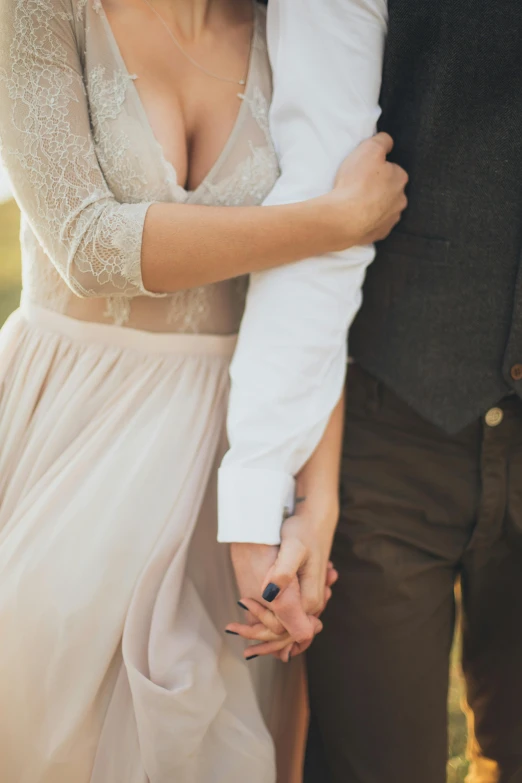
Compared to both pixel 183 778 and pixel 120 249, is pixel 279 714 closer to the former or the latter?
pixel 183 778

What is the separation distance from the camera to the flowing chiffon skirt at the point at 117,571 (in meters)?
1.22

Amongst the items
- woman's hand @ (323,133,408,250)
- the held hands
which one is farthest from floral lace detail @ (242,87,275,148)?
the held hands

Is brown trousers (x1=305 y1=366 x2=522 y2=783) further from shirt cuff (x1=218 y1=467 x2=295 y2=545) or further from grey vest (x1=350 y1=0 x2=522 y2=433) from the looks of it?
shirt cuff (x1=218 y1=467 x2=295 y2=545)

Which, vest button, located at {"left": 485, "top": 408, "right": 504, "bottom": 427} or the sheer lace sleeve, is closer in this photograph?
the sheer lace sleeve

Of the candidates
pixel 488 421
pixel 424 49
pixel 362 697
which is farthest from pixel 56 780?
pixel 424 49

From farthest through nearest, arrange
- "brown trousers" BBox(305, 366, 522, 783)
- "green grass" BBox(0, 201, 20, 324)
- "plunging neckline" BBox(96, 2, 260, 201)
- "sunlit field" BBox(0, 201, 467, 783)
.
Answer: "green grass" BBox(0, 201, 20, 324)
"sunlit field" BBox(0, 201, 467, 783)
"brown trousers" BBox(305, 366, 522, 783)
"plunging neckline" BBox(96, 2, 260, 201)

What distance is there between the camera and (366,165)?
4.35 ft

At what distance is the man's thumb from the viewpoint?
1.20m

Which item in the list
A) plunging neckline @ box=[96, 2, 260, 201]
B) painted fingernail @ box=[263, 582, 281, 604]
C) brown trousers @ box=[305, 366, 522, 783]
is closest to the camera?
painted fingernail @ box=[263, 582, 281, 604]

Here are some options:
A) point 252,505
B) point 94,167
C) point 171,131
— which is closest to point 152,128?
point 171,131

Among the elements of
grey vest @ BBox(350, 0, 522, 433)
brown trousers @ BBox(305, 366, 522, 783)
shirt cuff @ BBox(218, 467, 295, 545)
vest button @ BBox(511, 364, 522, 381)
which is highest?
grey vest @ BBox(350, 0, 522, 433)

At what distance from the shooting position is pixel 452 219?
4.36ft

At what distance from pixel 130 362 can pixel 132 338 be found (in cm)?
4

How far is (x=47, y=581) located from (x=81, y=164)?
683 mm
